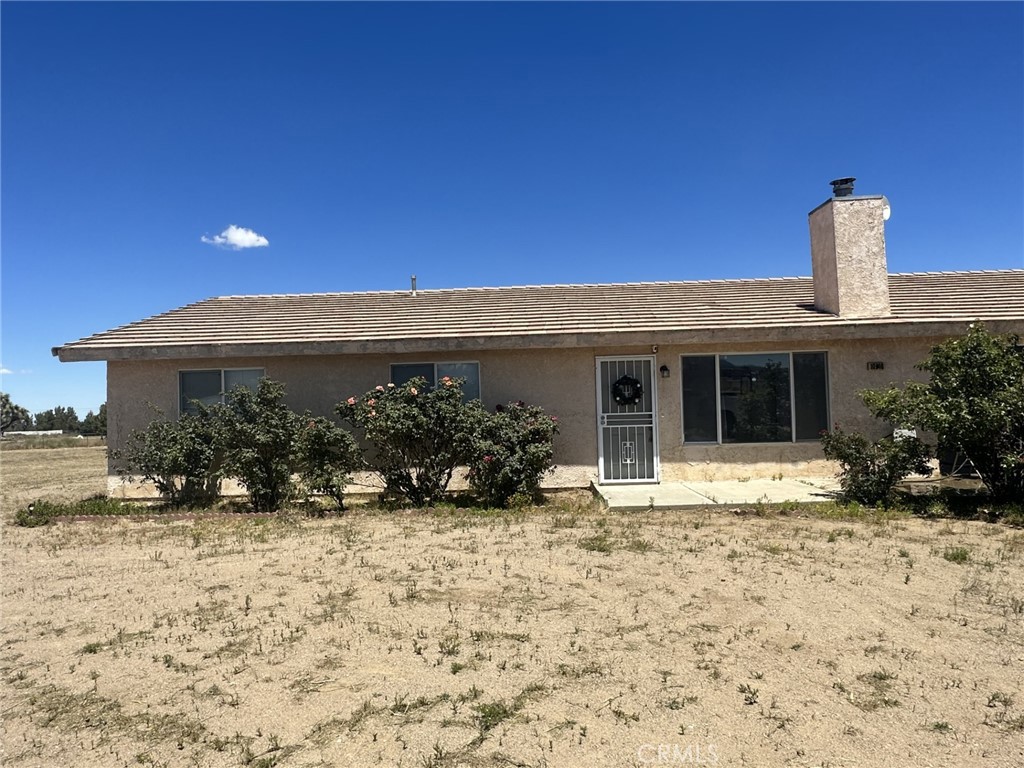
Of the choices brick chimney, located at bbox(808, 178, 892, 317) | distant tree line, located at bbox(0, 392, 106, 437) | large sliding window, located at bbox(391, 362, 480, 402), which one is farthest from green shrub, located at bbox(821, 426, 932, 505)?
distant tree line, located at bbox(0, 392, 106, 437)

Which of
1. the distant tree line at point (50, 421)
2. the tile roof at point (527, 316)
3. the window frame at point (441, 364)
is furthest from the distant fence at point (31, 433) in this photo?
the window frame at point (441, 364)

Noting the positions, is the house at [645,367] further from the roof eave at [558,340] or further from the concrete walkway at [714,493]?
the concrete walkway at [714,493]

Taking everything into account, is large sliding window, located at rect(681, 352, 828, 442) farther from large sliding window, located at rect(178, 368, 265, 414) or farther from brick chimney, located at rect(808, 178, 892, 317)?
large sliding window, located at rect(178, 368, 265, 414)

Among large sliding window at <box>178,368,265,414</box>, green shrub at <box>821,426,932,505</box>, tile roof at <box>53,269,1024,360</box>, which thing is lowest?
green shrub at <box>821,426,932,505</box>

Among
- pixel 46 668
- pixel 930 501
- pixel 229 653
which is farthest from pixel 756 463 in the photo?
pixel 46 668

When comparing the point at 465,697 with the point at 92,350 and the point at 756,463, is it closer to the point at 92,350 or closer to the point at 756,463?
the point at 756,463

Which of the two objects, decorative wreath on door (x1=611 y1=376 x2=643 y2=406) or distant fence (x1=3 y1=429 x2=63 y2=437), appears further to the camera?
distant fence (x1=3 y1=429 x2=63 y2=437)

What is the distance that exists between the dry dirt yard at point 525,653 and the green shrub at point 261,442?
252cm

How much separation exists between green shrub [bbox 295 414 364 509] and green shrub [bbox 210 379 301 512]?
0.66 ft

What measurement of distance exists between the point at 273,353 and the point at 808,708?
30.3 feet

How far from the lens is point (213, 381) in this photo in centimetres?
1110

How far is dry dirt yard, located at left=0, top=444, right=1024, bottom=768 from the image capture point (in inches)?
124

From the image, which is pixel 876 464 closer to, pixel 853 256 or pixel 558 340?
pixel 853 256

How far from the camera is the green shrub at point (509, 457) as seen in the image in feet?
31.1
